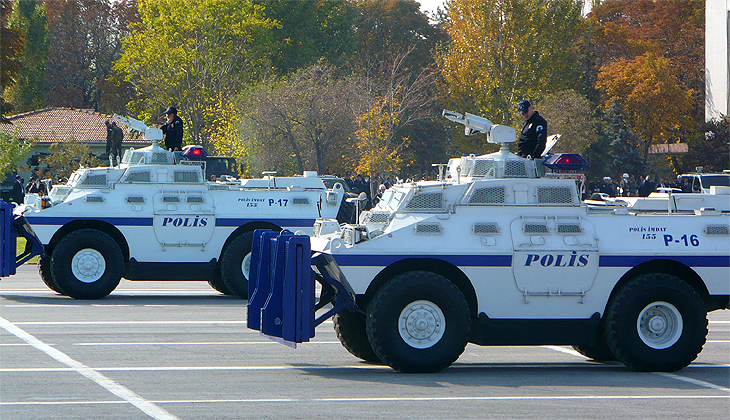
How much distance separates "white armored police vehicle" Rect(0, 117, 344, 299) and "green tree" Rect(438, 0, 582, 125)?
37.5 metres

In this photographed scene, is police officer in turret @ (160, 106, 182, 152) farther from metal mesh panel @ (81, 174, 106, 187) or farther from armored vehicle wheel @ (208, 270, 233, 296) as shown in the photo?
armored vehicle wheel @ (208, 270, 233, 296)

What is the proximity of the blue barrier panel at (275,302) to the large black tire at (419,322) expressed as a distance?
0.90 meters

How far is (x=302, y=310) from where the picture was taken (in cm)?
981

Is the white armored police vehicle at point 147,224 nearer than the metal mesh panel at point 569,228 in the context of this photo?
No

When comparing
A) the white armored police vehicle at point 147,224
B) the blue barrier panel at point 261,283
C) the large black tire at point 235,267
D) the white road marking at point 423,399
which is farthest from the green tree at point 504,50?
the white road marking at point 423,399

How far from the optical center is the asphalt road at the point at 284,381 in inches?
329

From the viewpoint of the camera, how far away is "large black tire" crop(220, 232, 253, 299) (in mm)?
17344

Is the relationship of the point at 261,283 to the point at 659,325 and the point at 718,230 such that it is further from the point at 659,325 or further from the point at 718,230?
the point at 718,230

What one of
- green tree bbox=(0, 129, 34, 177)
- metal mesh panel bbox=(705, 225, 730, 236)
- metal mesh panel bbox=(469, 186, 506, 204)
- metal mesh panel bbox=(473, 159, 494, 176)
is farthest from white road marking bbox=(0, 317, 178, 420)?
green tree bbox=(0, 129, 34, 177)

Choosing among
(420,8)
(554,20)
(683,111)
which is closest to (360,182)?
(554,20)

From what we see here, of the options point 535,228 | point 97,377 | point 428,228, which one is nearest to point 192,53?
point 428,228

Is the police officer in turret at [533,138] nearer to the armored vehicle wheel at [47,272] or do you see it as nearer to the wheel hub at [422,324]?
the wheel hub at [422,324]

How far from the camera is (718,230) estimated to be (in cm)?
1080

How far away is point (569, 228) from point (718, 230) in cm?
167
